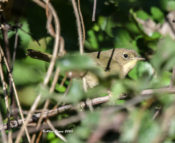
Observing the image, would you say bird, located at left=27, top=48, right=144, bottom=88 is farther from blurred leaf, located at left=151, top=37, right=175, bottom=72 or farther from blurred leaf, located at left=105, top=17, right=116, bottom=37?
blurred leaf, located at left=151, top=37, right=175, bottom=72

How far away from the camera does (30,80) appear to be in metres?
2.41

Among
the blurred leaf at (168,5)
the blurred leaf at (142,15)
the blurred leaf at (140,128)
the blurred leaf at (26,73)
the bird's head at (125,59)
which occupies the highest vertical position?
the blurred leaf at (168,5)

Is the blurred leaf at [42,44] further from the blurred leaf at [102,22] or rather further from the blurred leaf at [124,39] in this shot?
the blurred leaf at [124,39]

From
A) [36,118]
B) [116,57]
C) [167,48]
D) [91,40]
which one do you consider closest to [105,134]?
[167,48]

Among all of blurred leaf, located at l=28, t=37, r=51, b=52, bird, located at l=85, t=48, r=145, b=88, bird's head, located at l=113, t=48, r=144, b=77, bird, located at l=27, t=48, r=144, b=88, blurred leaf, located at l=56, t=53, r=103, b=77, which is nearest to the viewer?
blurred leaf, located at l=56, t=53, r=103, b=77

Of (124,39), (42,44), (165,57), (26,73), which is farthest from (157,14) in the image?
(165,57)

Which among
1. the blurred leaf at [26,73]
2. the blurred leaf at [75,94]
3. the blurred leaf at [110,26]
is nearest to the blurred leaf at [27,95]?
the blurred leaf at [26,73]

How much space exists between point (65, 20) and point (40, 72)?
577mm

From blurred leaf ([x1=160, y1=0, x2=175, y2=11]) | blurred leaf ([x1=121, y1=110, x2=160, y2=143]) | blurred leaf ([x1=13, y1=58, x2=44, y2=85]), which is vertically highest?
blurred leaf ([x1=160, y1=0, x2=175, y2=11])

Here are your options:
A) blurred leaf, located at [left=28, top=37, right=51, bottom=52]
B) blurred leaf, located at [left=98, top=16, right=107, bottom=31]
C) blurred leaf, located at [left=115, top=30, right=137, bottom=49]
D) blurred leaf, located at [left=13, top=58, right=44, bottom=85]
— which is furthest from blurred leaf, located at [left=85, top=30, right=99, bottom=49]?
blurred leaf, located at [left=13, top=58, right=44, bottom=85]

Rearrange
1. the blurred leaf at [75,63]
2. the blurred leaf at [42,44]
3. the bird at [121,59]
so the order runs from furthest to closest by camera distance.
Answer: the bird at [121,59] < the blurred leaf at [42,44] < the blurred leaf at [75,63]

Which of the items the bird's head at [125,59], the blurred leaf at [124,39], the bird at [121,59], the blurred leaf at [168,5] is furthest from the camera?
the bird's head at [125,59]

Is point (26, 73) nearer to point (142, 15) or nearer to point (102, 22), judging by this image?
point (102, 22)

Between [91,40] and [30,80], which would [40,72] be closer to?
[30,80]
